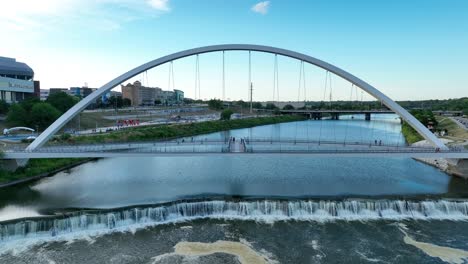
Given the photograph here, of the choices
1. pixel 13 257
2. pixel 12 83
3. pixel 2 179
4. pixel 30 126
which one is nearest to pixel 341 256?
pixel 13 257

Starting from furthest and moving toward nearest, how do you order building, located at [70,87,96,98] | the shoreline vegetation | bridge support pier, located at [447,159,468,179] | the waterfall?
building, located at [70,87,96,98] < bridge support pier, located at [447,159,468,179] < the shoreline vegetation < the waterfall

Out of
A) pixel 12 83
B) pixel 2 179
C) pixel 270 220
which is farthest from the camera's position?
pixel 12 83

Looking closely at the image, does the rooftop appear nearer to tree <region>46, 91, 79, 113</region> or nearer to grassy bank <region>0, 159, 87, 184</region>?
tree <region>46, 91, 79, 113</region>

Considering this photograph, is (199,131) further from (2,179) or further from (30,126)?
(2,179)

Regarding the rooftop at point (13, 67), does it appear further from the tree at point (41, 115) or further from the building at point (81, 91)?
the building at point (81, 91)

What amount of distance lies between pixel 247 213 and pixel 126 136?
22.8m

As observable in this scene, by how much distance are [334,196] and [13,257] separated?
1552cm

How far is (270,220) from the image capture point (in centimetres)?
1616

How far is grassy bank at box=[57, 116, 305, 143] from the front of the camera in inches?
1268

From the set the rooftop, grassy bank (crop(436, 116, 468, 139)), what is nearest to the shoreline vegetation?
the rooftop

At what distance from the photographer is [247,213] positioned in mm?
16781

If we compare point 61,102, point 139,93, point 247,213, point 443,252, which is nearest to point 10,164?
point 247,213

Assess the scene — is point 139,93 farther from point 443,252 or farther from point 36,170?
point 443,252

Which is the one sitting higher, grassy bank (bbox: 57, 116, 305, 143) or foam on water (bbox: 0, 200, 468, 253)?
grassy bank (bbox: 57, 116, 305, 143)
